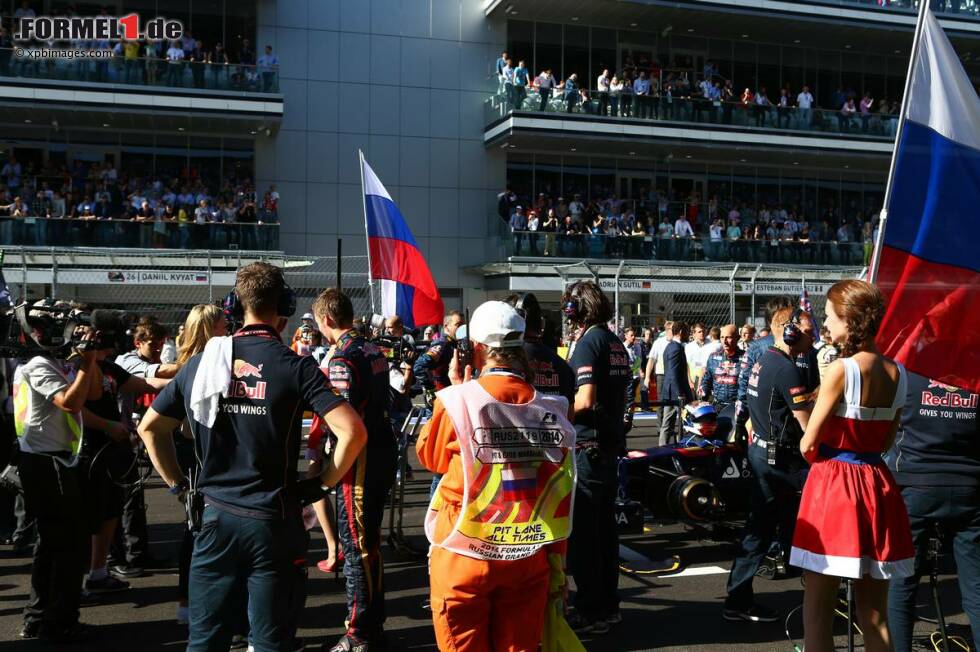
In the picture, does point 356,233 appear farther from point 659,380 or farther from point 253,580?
point 253,580

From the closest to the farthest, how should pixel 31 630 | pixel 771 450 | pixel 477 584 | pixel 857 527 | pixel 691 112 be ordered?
pixel 477 584 < pixel 857 527 < pixel 31 630 < pixel 771 450 < pixel 691 112

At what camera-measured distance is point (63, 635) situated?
18.1 feet

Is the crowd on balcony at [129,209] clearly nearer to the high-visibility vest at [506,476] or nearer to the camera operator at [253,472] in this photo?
the camera operator at [253,472]

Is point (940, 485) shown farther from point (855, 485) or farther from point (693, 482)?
point (693, 482)

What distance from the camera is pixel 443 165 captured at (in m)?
27.4

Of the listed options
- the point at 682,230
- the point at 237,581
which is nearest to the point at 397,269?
the point at 237,581

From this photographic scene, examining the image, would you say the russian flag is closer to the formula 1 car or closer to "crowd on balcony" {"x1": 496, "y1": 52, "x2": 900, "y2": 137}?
the formula 1 car

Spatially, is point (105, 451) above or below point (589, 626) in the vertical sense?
above

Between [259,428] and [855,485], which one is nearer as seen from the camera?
[259,428]

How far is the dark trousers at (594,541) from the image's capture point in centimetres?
577

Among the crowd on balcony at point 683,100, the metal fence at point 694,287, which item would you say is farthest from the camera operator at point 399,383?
the crowd on balcony at point 683,100

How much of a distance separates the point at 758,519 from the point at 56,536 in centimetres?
417

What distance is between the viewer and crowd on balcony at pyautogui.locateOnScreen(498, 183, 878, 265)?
25953 mm

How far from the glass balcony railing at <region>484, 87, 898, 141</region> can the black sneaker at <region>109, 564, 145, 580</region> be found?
20.8 meters
